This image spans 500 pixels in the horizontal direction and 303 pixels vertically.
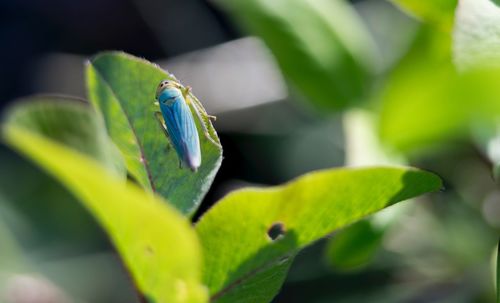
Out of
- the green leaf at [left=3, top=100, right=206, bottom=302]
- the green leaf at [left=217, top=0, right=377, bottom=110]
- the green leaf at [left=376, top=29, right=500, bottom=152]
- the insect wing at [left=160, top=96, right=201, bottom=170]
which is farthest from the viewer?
the green leaf at [left=217, top=0, right=377, bottom=110]

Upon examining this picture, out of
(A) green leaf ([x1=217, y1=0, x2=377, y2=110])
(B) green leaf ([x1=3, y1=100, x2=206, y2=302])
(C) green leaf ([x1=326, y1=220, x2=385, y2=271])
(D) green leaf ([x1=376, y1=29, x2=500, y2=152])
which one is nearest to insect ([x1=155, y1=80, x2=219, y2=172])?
(B) green leaf ([x1=3, y1=100, x2=206, y2=302])

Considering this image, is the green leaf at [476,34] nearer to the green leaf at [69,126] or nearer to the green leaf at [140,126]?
the green leaf at [140,126]

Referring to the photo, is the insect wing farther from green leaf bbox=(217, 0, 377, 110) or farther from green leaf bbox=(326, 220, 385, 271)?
green leaf bbox=(217, 0, 377, 110)

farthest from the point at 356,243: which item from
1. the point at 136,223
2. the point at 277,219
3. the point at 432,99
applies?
the point at 136,223

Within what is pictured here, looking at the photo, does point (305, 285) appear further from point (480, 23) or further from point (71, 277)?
point (480, 23)

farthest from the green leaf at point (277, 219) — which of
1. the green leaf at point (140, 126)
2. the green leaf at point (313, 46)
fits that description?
the green leaf at point (313, 46)

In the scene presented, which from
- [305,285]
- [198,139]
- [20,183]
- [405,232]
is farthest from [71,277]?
[198,139]

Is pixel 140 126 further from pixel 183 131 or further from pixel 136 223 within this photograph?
pixel 136 223
